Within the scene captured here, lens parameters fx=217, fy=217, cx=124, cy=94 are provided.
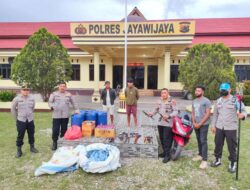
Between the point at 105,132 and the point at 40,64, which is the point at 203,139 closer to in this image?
the point at 105,132

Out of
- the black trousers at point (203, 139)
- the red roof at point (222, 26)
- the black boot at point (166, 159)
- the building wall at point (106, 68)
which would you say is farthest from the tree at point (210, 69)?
the red roof at point (222, 26)

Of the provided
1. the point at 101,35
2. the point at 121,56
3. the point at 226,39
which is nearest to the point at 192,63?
the point at 101,35

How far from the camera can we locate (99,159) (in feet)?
12.8

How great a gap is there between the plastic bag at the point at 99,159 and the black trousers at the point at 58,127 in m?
1.27

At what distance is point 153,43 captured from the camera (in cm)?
1157

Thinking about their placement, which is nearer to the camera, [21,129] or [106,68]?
[21,129]

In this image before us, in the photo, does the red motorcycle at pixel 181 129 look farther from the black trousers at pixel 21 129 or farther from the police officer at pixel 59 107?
the black trousers at pixel 21 129

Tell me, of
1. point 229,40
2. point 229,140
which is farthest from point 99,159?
point 229,40

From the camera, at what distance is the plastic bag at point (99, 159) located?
12.3 feet

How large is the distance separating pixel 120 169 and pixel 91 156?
1.99 ft

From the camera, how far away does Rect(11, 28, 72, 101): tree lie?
10156 millimetres

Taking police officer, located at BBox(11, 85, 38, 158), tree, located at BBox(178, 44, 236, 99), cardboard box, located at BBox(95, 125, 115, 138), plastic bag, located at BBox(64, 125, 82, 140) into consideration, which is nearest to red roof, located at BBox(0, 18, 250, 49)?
tree, located at BBox(178, 44, 236, 99)

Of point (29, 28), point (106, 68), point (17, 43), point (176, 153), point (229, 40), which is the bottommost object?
point (176, 153)

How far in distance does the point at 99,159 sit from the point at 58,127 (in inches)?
65.0
